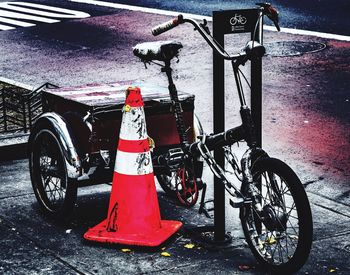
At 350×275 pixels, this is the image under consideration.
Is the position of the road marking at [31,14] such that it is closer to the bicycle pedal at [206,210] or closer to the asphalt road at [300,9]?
the asphalt road at [300,9]

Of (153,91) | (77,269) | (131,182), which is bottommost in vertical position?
(77,269)

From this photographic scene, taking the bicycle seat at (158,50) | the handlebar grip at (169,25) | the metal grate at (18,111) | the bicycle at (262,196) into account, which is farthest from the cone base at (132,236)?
the metal grate at (18,111)

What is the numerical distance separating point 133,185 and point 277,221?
1.10 metres

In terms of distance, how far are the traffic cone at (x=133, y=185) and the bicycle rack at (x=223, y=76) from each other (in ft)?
1.42

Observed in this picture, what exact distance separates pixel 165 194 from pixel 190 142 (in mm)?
648

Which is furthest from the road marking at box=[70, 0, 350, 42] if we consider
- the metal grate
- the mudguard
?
the mudguard

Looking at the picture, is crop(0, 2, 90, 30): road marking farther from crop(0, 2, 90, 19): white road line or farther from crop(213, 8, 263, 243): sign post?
crop(213, 8, 263, 243): sign post

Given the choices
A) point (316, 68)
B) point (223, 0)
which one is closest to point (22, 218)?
point (316, 68)

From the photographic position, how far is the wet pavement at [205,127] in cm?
598

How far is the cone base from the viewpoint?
6148 mm

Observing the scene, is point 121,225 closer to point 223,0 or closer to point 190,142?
point 190,142

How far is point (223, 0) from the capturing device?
19422mm

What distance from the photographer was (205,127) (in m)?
9.83

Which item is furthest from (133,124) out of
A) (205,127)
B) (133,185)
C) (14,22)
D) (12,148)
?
(14,22)
